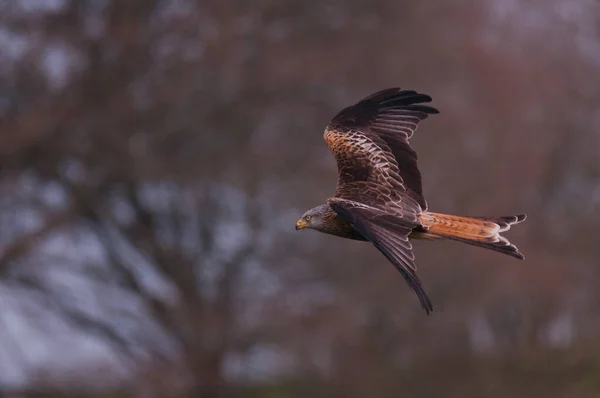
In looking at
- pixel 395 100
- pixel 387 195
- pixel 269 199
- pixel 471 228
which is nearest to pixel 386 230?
pixel 471 228

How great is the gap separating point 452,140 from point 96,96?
14.7 ft

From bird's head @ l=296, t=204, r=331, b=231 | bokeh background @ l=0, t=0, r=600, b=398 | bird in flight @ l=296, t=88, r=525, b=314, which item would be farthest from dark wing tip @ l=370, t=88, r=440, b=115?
bokeh background @ l=0, t=0, r=600, b=398

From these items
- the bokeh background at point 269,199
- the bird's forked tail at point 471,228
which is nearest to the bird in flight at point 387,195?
the bird's forked tail at point 471,228

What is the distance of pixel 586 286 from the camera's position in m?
15.7

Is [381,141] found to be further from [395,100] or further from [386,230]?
[386,230]

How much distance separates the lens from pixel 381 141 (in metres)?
5.42

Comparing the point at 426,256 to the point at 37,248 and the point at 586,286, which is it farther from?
the point at 37,248

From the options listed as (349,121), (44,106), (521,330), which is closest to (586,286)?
(521,330)

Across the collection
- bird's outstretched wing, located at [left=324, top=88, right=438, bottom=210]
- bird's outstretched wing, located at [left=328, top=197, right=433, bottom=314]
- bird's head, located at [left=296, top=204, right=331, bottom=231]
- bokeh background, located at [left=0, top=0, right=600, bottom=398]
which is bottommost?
bird's outstretched wing, located at [left=328, top=197, right=433, bottom=314]

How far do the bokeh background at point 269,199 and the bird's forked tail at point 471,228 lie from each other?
350 inches

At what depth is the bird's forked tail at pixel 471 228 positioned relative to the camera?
4594mm

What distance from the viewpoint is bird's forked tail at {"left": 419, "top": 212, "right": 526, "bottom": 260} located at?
4.59 meters

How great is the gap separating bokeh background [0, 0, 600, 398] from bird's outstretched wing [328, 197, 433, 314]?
8.99 meters

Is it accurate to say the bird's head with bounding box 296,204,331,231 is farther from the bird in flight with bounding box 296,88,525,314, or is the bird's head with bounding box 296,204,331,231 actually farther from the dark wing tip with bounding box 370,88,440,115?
the dark wing tip with bounding box 370,88,440,115
